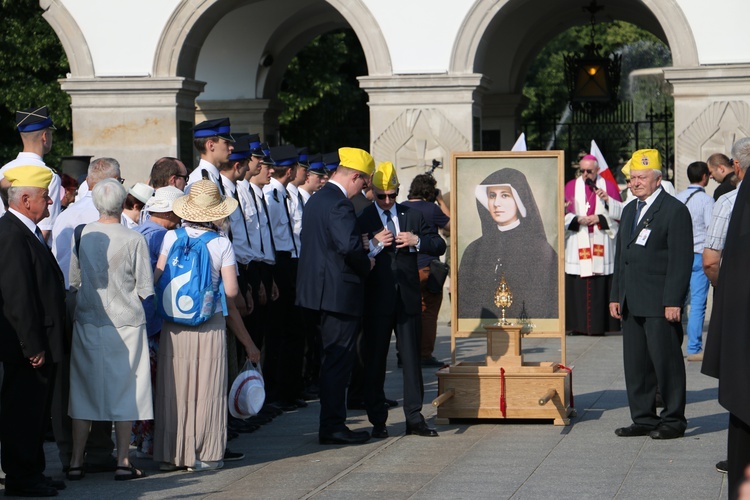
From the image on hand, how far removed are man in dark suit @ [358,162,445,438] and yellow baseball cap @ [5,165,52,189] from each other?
93.4 inches

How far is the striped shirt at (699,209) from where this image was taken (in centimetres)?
1282

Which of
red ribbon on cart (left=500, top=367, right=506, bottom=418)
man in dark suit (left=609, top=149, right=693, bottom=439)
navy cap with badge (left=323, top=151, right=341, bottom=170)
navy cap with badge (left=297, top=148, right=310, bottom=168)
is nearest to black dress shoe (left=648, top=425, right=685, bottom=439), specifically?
man in dark suit (left=609, top=149, right=693, bottom=439)

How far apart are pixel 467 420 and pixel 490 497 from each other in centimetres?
245

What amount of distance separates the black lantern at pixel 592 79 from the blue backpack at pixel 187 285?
1186 centimetres

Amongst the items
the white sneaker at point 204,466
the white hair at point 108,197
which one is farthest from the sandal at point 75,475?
the white hair at point 108,197

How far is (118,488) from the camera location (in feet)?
24.5

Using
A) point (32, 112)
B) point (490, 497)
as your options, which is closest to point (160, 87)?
point (32, 112)

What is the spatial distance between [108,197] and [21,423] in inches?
52.9

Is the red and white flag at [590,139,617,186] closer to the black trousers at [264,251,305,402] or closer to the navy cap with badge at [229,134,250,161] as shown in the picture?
the black trousers at [264,251,305,402]

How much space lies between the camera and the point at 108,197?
7.57 metres

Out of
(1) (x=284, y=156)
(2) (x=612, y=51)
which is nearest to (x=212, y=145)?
(1) (x=284, y=156)

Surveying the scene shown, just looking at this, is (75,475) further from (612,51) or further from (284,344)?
(612,51)

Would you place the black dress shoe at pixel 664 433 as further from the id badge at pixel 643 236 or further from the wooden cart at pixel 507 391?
the id badge at pixel 643 236

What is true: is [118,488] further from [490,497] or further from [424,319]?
[424,319]
